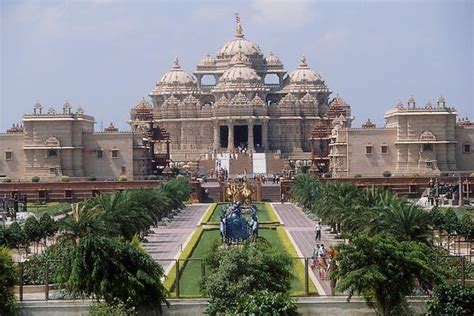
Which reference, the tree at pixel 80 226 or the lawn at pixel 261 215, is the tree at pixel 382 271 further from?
the lawn at pixel 261 215

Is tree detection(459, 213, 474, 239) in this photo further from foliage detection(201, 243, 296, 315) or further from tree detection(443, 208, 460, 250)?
foliage detection(201, 243, 296, 315)

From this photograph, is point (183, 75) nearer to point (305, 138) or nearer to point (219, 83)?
point (219, 83)

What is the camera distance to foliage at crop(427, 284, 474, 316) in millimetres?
24812

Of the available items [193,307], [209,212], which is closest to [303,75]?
[209,212]

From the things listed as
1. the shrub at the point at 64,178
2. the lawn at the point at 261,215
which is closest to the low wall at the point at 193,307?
the lawn at the point at 261,215

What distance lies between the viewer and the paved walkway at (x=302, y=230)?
39.7 meters

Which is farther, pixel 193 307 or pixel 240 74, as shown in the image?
pixel 240 74

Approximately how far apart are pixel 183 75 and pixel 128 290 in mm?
103735

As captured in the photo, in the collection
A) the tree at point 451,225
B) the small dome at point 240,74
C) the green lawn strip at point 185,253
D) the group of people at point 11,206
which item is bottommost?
the green lawn strip at point 185,253

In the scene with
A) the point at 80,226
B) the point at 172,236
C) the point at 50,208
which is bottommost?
the point at 172,236

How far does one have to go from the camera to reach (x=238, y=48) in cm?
13088

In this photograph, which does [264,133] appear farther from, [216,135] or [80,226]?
[80,226]

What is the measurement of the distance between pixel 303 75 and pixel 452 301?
101m

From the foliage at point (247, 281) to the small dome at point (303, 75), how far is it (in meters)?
99.3
